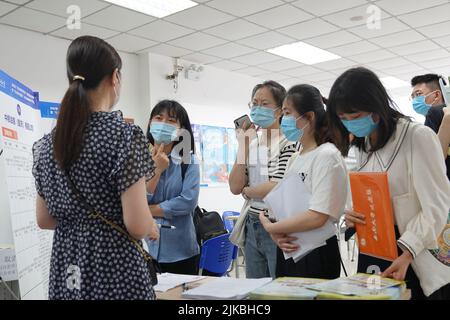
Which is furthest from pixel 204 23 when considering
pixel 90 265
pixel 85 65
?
pixel 90 265

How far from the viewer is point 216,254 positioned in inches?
123

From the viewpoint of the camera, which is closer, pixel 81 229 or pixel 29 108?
pixel 81 229

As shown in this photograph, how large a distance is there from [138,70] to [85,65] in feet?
15.7

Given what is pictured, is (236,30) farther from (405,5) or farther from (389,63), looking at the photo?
(389,63)

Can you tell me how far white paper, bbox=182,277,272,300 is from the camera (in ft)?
4.16

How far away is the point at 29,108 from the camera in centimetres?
247

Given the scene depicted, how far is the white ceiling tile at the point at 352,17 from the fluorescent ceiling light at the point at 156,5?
1.61 meters

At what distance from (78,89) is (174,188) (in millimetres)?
1004

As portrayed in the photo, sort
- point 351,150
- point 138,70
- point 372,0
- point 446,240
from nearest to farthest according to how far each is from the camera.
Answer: point 446,240 → point 351,150 → point 372,0 → point 138,70

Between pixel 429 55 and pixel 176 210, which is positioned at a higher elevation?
pixel 429 55

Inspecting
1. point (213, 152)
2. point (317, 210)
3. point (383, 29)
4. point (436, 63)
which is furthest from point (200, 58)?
point (317, 210)

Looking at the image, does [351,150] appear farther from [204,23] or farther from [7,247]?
[204,23]

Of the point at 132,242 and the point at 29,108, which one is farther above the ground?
the point at 29,108

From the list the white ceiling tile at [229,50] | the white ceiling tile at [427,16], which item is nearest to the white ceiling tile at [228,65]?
the white ceiling tile at [229,50]
